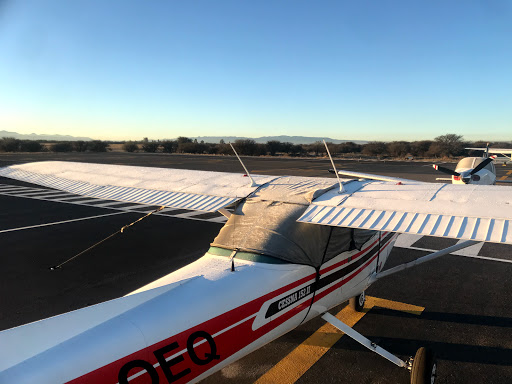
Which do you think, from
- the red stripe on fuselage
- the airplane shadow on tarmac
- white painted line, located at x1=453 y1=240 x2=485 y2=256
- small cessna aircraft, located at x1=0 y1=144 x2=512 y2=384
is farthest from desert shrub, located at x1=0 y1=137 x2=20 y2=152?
the red stripe on fuselage

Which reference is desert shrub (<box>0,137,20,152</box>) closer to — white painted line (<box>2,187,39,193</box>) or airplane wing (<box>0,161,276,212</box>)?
white painted line (<box>2,187,39,193</box>)

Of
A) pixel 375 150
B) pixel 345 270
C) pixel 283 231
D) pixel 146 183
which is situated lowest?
pixel 345 270

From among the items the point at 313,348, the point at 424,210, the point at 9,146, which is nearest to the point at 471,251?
the point at 313,348

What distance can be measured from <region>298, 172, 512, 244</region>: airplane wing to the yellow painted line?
84.3 inches

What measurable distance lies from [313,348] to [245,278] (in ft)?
8.07

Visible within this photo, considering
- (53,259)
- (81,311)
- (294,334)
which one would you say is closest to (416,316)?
(294,334)

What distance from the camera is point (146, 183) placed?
5.87m

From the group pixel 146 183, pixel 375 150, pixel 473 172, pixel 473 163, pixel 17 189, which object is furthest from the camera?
pixel 375 150

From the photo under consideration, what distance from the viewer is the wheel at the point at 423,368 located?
385 cm

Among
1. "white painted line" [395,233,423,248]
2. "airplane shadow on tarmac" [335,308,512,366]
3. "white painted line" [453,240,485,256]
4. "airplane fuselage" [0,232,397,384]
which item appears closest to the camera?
"airplane fuselage" [0,232,397,384]

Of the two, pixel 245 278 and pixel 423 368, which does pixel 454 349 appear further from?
pixel 245 278

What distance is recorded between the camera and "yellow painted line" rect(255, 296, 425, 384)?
4480 mm

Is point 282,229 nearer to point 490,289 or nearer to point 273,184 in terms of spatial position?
point 273,184

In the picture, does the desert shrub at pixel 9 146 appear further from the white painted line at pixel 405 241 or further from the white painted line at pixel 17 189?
the white painted line at pixel 405 241
